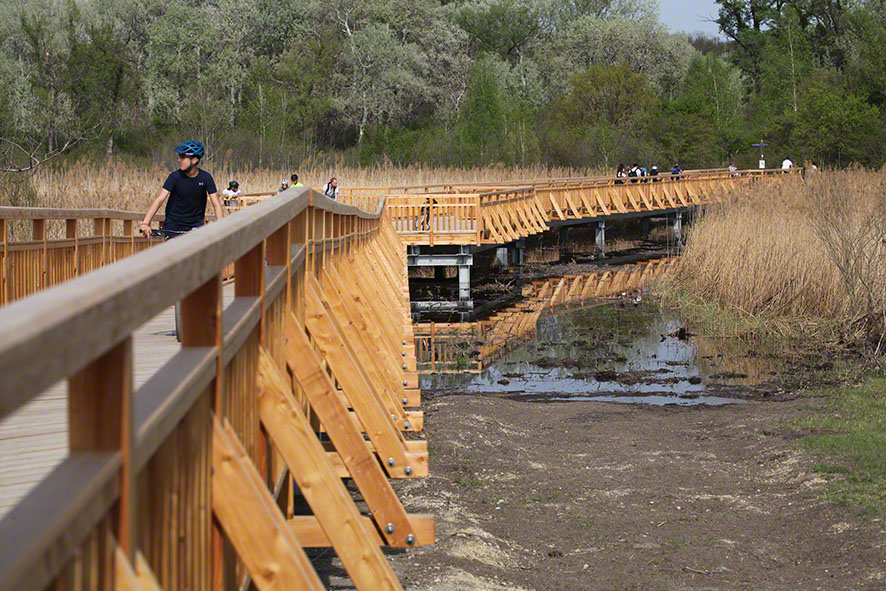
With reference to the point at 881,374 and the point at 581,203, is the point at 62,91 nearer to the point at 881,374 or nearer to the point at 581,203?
the point at 581,203

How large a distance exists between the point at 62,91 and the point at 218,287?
168 ft

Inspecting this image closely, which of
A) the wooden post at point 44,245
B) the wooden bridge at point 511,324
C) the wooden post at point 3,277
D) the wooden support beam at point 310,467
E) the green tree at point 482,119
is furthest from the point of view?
the green tree at point 482,119

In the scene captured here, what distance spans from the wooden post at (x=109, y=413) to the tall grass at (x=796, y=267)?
56.3ft

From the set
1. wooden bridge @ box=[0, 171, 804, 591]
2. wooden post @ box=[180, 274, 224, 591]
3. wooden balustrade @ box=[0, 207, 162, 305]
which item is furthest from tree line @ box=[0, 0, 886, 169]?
wooden post @ box=[180, 274, 224, 591]

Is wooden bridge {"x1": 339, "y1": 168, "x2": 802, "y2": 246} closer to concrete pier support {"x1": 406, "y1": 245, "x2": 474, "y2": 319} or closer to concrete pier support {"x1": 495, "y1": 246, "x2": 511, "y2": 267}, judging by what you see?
concrete pier support {"x1": 406, "y1": 245, "x2": 474, "y2": 319}

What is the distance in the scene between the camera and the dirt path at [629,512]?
22.6 feet

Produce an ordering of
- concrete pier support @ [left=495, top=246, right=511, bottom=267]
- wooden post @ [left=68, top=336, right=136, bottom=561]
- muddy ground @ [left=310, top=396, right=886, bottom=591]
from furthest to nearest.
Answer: concrete pier support @ [left=495, top=246, right=511, bottom=267] < muddy ground @ [left=310, top=396, right=886, bottom=591] < wooden post @ [left=68, top=336, right=136, bottom=561]

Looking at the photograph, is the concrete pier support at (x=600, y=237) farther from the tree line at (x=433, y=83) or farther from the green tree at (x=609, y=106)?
the green tree at (x=609, y=106)

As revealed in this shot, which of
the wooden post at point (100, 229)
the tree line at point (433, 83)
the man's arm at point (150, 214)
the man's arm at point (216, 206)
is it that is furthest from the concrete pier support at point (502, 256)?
the man's arm at point (216, 206)

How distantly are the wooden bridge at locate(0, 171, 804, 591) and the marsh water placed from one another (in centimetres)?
848

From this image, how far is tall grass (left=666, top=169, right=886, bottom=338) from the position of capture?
731 inches

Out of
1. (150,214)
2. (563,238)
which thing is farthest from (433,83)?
(150,214)

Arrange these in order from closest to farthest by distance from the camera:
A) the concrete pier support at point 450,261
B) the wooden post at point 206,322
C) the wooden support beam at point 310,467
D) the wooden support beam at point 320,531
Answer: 1. the wooden post at point 206,322
2. the wooden support beam at point 310,467
3. the wooden support beam at point 320,531
4. the concrete pier support at point 450,261

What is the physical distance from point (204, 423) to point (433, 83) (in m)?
70.5
